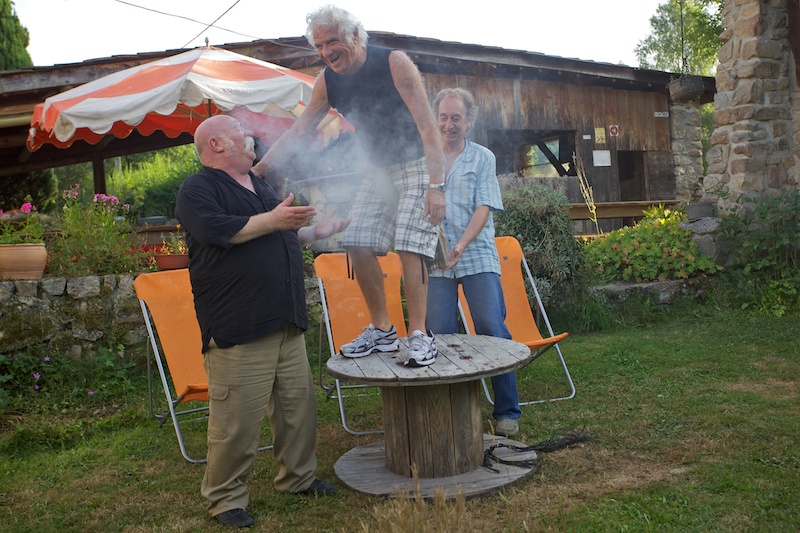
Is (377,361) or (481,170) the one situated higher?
(481,170)

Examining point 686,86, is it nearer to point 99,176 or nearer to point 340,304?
point 99,176

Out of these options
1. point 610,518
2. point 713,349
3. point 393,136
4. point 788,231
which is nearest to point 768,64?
point 788,231

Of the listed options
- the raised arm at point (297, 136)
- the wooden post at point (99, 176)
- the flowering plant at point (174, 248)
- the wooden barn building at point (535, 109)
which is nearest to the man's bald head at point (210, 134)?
the raised arm at point (297, 136)

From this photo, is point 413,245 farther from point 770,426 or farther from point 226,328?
point 770,426

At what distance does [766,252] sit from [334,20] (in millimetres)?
5660

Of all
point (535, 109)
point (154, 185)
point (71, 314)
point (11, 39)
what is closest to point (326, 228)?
point (71, 314)

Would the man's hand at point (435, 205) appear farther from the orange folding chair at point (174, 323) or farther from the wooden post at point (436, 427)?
the orange folding chair at point (174, 323)

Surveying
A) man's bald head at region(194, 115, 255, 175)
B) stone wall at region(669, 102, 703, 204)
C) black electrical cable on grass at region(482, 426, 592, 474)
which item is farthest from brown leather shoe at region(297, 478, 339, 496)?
stone wall at region(669, 102, 703, 204)

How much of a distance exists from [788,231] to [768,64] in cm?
178

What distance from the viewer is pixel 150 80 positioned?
6113mm

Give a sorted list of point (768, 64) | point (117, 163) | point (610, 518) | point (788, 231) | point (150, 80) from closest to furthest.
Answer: point (610, 518) → point (150, 80) → point (788, 231) → point (768, 64) → point (117, 163)

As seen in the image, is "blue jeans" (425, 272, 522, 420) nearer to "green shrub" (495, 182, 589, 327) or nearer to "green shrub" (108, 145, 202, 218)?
"green shrub" (495, 182, 589, 327)

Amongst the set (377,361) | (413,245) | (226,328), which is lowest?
(377,361)

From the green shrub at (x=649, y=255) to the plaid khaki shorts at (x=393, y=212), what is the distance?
4093mm
